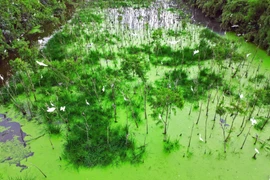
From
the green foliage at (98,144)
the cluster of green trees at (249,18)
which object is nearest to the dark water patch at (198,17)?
the cluster of green trees at (249,18)

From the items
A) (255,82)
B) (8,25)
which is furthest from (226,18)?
(8,25)

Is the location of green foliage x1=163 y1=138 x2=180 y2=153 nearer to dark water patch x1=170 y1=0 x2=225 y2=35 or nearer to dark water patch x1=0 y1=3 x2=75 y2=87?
dark water patch x1=0 y1=3 x2=75 y2=87

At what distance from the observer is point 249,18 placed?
10875 mm

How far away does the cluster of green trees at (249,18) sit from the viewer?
388 inches

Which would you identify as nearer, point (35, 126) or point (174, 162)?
point (174, 162)

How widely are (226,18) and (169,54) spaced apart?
470 cm

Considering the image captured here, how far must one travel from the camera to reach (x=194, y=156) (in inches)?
218

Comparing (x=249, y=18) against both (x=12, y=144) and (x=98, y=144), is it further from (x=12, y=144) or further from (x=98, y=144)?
(x=12, y=144)

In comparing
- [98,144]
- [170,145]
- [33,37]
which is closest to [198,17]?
[33,37]

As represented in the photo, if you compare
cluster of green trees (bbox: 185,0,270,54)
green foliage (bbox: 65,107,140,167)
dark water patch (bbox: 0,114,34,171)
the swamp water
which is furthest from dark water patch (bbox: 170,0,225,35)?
dark water patch (bbox: 0,114,34,171)

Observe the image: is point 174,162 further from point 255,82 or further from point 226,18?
point 226,18

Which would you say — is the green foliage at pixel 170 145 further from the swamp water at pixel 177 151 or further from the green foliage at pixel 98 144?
the green foliage at pixel 98 144

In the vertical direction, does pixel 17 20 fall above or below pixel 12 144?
above

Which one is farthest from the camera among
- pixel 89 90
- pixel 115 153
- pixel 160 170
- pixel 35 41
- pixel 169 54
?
pixel 35 41
